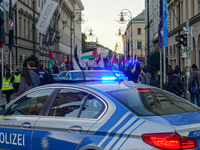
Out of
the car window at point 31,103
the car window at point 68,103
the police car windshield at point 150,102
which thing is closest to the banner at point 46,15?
the car window at point 31,103

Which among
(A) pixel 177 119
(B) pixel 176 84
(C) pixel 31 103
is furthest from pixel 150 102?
(B) pixel 176 84

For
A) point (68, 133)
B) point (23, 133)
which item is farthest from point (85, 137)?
point (23, 133)

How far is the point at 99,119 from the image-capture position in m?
4.11

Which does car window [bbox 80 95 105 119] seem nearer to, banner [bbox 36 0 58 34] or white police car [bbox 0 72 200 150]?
white police car [bbox 0 72 200 150]

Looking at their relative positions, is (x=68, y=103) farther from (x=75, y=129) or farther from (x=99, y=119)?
(x=99, y=119)

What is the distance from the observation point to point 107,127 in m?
3.92

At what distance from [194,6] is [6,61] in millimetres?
17784

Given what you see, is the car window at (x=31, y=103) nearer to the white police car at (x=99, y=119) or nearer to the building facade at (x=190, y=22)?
the white police car at (x=99, y=119)

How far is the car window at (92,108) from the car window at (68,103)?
10 cm

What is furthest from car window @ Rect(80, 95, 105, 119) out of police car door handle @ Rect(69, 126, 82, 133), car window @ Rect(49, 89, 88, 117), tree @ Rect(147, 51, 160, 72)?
tree @ Rect(147, 51, 160, 72)

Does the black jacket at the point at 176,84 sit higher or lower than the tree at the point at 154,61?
lower

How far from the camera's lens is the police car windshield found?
13.4 feet

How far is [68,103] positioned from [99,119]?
757 mm

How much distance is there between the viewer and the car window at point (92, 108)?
4234 mm
